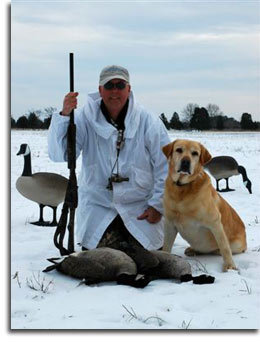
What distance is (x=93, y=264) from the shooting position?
177 inches

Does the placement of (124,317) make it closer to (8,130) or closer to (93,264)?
(93,264)

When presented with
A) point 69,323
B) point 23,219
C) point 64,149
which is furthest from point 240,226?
point 23,219

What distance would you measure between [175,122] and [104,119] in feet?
2.30

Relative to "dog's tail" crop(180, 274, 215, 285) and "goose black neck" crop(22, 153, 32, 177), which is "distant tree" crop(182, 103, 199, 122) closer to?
"dog's tail" crop(180, 274, 215, 285)

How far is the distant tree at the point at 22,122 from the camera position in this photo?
14.6 ft

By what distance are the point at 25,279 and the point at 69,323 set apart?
1028mm

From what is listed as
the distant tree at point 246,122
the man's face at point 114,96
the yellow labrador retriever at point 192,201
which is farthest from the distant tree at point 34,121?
the distant tree at point 246,122

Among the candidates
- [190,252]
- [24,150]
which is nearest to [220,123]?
[190,252]

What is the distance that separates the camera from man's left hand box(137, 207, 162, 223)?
5.31m

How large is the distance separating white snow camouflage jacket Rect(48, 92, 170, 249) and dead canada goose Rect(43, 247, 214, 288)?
0.71m

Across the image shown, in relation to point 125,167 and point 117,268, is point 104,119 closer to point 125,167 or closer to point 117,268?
point 125,167

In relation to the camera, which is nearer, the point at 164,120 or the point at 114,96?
the point at 114,96

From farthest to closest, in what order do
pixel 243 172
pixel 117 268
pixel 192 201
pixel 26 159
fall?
pixel 243 172 < pixel 26 159 < pixel 192 201 < pixel 117 268

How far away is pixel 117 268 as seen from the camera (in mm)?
4484
